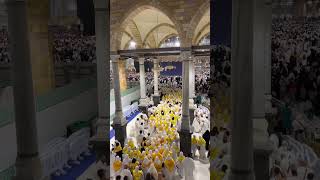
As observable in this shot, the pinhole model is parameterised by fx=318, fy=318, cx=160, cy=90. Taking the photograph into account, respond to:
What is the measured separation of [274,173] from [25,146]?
138 inches

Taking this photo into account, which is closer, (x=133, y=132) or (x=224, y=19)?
(x=224, y=19)

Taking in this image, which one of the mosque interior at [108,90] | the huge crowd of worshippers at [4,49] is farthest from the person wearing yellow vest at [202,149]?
the huge crowd of worshippers at [4,49]

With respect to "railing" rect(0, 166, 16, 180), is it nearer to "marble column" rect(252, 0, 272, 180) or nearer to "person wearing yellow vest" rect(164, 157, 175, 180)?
"person wearing yellow vest" rect(164, 157, 175, 180)

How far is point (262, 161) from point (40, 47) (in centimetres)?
370

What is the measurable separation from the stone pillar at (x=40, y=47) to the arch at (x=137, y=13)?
3.95m

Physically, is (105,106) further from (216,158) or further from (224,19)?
(224,19)

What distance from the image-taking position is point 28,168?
13.1ft

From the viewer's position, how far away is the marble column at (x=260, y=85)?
4.39 m

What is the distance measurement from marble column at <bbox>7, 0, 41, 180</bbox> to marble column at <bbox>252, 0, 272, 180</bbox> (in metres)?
2.95

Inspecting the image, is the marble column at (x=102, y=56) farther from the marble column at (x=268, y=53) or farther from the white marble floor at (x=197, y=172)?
the marble column at (x=268, y=53)

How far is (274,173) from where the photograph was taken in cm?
472

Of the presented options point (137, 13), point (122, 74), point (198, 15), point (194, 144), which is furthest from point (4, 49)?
point (122, 74)

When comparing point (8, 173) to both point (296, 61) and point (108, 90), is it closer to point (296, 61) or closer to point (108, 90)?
Answer: point (108, 90)

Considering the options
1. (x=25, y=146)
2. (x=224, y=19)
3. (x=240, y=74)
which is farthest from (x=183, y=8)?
(x=25, y=146)
